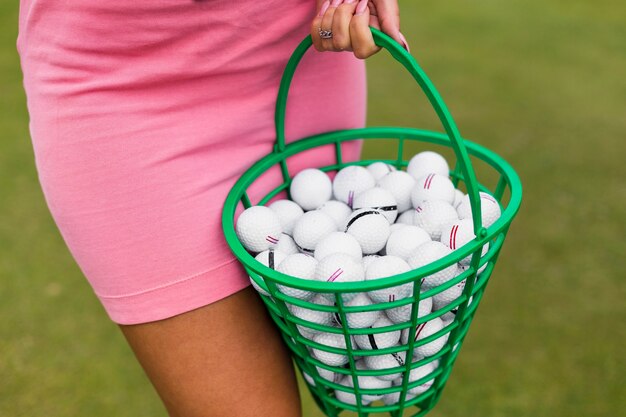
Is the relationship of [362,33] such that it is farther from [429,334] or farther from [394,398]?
[394,398]

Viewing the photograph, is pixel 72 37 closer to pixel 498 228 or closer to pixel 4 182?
pixel 498 228

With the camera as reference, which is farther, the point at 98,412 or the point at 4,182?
the point at 4,182

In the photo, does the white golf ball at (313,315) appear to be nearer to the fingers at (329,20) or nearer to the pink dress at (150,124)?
the pink dress at (150,124)

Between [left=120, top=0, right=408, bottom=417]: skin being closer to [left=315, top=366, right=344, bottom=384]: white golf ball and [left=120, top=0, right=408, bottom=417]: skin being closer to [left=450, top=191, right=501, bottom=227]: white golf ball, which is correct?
[left=315, top=366, right=344, bottom=384]: white golf ball

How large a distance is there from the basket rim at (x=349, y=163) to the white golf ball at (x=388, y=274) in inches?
3.3

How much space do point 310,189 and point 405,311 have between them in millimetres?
304

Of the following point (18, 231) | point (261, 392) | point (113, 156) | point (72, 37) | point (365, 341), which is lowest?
point (18, 231)

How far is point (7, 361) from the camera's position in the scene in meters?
1.90

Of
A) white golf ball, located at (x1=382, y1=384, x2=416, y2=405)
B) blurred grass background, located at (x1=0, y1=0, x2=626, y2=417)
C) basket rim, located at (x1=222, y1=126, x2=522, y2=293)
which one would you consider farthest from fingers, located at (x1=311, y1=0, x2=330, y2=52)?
blurred grass background, located at (x1=0, y1=0, x2=626, y2=417)

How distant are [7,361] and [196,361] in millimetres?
1254

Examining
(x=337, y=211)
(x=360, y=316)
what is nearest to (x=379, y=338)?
(x=360, y=316)

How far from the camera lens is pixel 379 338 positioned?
2.57 feet

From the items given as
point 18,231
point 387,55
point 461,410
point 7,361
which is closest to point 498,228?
point 461,410

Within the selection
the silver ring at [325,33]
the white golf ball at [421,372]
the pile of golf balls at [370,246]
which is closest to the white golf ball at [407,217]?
the pile of golf balls at [370,246]
